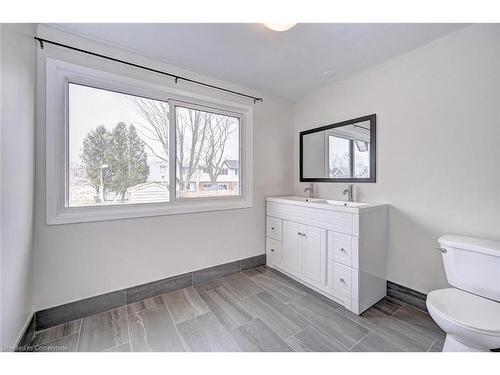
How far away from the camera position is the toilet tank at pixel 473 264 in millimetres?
1247

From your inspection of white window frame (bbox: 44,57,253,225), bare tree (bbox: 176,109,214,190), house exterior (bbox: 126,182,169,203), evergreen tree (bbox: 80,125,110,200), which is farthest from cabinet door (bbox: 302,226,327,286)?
evergreen tree (bbox: 80,125,110,200)

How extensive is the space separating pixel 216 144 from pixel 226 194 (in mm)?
616

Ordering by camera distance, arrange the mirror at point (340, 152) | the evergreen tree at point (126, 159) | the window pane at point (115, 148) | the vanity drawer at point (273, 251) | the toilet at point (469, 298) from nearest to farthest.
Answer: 1. the toilet at point (469, 298)
2. the window pane at point (115, 148)
3. the evergreen tree at point (126, 159)
4. the mirror at point (340, 152)
5. the vanity drawer at point (273, 251)

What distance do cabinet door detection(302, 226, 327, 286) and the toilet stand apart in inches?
32.0

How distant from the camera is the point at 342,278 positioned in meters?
1.80

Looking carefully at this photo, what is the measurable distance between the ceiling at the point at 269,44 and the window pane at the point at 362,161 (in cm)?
81

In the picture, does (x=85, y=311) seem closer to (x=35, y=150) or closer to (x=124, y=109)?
(x=35, y=150)

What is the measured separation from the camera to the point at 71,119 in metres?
1.66

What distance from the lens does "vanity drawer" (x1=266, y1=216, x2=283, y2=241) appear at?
249 cm

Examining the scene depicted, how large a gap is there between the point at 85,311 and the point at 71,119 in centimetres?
157

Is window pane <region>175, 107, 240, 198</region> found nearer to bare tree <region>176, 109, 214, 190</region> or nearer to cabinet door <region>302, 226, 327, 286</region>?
bare tree <region>176, 109, 214, 190</region>

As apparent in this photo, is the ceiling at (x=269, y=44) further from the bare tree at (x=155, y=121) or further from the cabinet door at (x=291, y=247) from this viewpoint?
the cabinet door at (x=291, y=247)

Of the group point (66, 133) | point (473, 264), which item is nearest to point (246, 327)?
point (473, 264)

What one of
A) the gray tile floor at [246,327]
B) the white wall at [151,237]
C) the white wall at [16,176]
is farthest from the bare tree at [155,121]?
the gray tile floor at [246,327]
